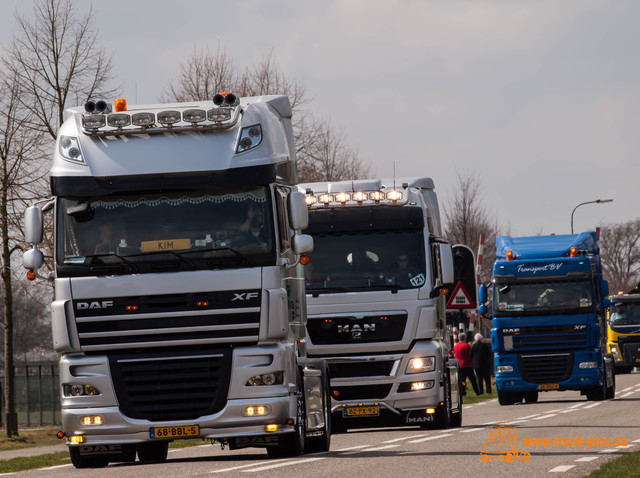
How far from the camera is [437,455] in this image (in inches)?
593

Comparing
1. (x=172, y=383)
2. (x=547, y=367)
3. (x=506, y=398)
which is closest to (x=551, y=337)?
(x=547, y=367)

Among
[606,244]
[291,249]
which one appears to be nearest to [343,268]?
Answer: [291,249]

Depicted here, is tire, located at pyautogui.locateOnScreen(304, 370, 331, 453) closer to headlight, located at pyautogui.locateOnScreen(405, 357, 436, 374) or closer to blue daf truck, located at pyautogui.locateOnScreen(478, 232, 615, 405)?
headlight, located at pyautogui.locateOnScreen(405, 357, 436, 374)

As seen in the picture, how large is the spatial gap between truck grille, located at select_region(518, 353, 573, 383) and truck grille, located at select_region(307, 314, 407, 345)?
1129 centimetres

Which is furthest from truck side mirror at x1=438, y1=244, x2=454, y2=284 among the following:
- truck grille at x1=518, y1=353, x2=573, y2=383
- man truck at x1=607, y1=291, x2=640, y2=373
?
man truck at x1=607, y1=291, x2=640, y2=373

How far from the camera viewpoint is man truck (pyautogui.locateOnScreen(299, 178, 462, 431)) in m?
19.0

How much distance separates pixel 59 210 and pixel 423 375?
748 centimetres

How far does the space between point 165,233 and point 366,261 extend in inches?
254

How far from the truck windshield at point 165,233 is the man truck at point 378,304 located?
19.5ft

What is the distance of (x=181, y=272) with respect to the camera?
42.8 ft

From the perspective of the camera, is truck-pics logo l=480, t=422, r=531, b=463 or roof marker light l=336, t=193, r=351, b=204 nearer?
truck-pics logo l=480, t=422, r=531, b=463

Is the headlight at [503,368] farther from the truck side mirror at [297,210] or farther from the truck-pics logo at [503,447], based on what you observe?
the truck side mirror at [297,210]

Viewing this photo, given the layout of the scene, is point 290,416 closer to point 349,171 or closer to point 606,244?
point 349,171

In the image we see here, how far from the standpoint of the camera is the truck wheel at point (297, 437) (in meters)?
14.1
